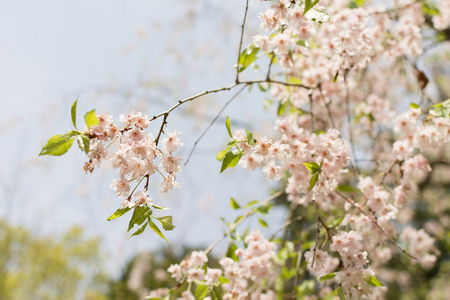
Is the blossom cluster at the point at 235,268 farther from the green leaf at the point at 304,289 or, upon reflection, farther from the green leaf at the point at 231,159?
the green leaf at the point at 231,159

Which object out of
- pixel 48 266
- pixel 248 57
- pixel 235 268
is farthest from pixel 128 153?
pixel 48 266

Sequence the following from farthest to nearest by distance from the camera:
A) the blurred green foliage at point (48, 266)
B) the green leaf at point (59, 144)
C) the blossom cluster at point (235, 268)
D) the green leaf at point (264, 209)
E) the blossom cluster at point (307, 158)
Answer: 1. the blurred green foliage at point (48, 266)
2. the green leaf at point (264, 209)
3. the blossom cluster at point (235, 268)
4. the blossom cluster at point (307, 158)
5. the green leaf at point (59, 144)

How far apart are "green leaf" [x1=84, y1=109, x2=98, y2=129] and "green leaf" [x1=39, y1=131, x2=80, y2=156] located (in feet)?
0.16

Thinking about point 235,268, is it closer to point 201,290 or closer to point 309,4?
point 201,290

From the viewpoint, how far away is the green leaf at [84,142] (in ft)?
2.79

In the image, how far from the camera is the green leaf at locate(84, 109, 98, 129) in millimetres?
856

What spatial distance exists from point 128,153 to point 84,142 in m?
0.12

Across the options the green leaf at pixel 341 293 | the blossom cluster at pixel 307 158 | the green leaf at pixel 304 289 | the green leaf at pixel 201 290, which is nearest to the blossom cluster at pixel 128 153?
the blossom cluster at pixel 307 158

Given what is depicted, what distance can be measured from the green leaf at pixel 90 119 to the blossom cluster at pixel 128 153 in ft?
0.04

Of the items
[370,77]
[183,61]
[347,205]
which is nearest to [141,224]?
[347,205]

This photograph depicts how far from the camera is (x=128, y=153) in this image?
93 cm

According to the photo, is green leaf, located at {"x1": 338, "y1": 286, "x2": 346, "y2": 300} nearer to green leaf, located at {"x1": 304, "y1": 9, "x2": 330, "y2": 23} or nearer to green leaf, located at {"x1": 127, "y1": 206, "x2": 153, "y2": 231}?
green leaf, located at {"x1": 127, "y1": 206, "x2": 153, "y2": 231}

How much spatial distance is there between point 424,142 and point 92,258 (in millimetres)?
10432

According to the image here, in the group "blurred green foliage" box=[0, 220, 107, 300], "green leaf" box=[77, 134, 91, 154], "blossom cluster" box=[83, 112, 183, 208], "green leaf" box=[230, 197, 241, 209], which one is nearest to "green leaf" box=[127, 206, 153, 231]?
"blossom cluster" box=[83, 112, 183, 208]
